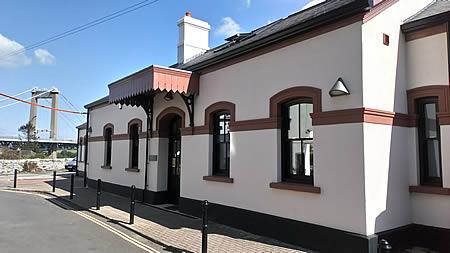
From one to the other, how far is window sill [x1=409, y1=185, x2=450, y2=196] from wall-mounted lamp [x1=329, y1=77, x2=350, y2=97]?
95.7 inches

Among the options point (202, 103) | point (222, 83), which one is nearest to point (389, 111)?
point (222, 83)

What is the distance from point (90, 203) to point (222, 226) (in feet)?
20.6

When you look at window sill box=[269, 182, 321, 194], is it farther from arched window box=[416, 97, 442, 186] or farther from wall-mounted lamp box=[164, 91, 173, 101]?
wall-mounted lamp box=[164, 91, 173, 101]

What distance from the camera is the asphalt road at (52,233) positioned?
6.85 m

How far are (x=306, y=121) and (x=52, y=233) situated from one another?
6.40m

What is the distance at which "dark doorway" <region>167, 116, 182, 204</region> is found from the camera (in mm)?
12478

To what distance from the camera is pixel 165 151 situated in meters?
12.7

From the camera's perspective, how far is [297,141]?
7.54 meters

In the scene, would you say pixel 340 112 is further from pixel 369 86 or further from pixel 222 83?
pixel 222 83

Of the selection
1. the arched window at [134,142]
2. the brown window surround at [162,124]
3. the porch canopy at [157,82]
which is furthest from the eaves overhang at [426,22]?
the arched window at [134,142]

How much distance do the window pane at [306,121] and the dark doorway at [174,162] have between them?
6020 mm

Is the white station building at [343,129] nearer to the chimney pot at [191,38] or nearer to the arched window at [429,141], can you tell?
the arched window at [429,141]

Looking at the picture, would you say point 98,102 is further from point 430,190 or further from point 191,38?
point 430,190

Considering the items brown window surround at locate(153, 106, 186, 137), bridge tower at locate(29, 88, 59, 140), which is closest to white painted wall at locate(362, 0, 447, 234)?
brown window surround at locate(153, 106, 186, 137)
